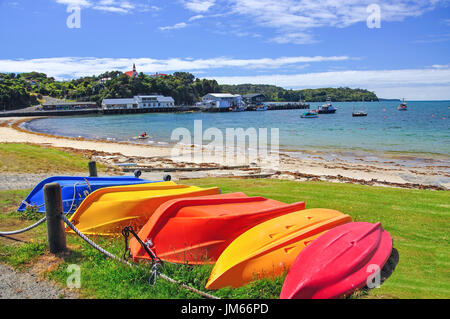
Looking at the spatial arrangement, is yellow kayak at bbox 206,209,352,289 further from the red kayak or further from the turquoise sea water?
the turquoise sea water

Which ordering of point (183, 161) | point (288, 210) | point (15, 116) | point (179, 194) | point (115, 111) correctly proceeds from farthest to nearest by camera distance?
point (115, 111), point (15, 116), point (183, 161), point (179, 194), point (288, 210)

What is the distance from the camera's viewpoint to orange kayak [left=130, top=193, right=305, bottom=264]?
16.1ft

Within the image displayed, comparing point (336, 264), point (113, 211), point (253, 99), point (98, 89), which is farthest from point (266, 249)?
point (253, 99)

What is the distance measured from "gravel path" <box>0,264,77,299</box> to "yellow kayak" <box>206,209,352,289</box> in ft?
6.03

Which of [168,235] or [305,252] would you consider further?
[168,235]

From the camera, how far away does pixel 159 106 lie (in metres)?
132

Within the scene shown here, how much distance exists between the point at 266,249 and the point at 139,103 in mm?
128077

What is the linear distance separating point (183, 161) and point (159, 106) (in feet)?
377

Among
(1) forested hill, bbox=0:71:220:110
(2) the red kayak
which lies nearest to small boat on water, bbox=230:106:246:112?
(1) forested hill, bbox=0:71:220:110

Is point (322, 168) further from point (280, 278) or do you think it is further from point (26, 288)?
point (26, 288)

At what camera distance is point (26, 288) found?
4141mm

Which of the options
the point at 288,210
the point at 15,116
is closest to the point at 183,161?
the point at 288,210
